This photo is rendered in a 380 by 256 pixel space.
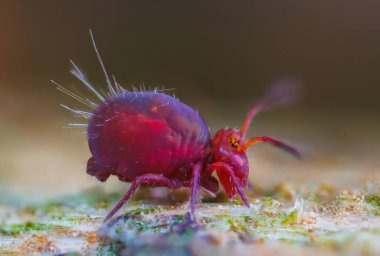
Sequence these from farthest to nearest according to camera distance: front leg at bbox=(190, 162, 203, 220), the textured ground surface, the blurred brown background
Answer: the blurred brown background, front leg at bbox=(190, 162, 203, 220), the textured ground surface

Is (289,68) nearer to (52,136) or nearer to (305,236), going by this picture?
(52,136)

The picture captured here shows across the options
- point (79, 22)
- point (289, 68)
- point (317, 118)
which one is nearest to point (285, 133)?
point (317, 118)

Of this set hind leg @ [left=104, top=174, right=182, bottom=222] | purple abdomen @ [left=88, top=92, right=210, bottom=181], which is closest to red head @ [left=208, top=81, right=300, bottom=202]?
purple abdomen @ [left=88, top=92, right=210, bottom=181]

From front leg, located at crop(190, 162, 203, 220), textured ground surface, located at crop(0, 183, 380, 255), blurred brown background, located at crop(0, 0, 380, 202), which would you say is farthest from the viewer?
blurred brown background, located at crop(0, 0, 380, 202)

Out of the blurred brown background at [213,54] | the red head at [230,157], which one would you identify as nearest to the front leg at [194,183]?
the red head at [230,157]

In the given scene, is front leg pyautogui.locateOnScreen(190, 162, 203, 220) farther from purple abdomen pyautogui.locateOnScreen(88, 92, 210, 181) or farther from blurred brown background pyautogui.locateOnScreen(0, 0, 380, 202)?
blurred brown background pyautogui.locateOnScreen(0, 0, 380, 202)
